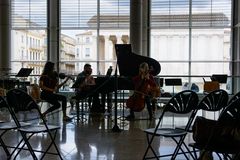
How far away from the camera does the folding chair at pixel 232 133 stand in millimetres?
2762

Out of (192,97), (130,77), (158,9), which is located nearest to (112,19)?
(158,9)

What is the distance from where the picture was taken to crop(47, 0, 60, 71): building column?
523 inches

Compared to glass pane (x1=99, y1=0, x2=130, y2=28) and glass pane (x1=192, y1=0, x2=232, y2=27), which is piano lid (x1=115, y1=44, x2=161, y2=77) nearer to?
glass pane (x1=99, y1=0, x2=130, y2=28)

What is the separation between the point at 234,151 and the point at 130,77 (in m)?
4.59

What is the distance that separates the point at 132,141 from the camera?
530 centimetres

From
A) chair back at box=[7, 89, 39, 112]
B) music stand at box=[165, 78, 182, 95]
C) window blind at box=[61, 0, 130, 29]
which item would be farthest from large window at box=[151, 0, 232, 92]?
chair back at box=[7, 89, 39, 112]

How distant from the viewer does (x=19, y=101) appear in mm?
3855

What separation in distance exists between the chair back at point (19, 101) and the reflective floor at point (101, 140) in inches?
27.4

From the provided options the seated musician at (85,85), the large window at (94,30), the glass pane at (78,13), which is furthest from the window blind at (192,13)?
the seated musician at (85,85)

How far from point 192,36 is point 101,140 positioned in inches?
327

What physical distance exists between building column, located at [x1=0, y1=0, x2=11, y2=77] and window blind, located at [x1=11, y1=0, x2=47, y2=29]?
88 cm

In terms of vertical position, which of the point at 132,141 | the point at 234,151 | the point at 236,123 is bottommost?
the point at 132,141

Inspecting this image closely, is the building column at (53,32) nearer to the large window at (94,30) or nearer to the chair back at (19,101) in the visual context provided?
the large window at (94,30)

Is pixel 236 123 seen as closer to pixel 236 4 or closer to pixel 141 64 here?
pixel 141 64
